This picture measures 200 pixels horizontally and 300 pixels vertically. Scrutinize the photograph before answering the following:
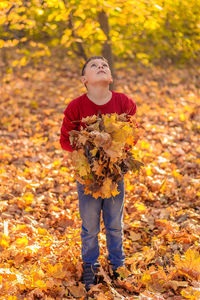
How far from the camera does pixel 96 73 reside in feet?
8.40

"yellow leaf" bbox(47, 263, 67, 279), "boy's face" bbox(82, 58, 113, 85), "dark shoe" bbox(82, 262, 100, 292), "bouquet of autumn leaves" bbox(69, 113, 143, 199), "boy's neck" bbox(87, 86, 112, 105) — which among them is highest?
"boy's face" bbox(82, 58, 113, 85)

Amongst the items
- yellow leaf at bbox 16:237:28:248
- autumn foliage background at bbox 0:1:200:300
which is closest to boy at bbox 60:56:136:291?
Answer: autumn foliage background at bbox 0:1:200:300

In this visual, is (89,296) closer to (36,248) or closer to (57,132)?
(36,248)

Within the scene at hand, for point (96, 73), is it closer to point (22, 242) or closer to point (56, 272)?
point (56, 272)

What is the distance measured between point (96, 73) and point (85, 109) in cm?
32

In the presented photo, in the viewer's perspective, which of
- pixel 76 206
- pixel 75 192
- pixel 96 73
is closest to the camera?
pixel 96 73

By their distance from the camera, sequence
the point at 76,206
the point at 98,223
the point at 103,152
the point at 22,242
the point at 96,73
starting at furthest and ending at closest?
the point at 76,206, the point at 22,242, the point at 98,223, the point at 96,73, the point at 103,152

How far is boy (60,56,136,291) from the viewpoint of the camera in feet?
8.54

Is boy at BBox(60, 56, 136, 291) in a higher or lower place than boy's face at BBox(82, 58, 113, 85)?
lower

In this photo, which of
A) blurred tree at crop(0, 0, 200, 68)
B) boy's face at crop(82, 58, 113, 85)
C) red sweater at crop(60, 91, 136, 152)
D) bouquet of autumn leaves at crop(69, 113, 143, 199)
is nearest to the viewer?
bouquet of autumn leaves at crop(69, 113, 143, 199)

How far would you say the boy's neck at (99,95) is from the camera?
8.53 feet

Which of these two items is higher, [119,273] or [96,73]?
[96,73]

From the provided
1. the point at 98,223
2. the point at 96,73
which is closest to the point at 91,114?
the point at 96,73

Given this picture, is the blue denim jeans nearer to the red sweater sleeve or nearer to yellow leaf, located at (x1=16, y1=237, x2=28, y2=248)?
the red sweater sleeve
